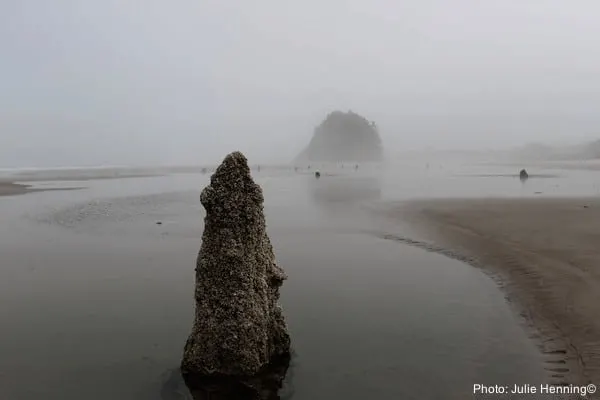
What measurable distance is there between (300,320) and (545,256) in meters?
7.67

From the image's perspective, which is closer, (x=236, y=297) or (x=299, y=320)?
(x=236, y=297)

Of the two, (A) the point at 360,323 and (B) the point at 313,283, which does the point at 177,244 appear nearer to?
(B) the point at 313,283

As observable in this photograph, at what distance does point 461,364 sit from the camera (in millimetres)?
7188

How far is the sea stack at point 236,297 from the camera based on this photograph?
6965 mm

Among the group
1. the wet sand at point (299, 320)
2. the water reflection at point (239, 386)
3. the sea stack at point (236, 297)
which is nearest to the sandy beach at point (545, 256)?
the wet sand at point (299, 320)

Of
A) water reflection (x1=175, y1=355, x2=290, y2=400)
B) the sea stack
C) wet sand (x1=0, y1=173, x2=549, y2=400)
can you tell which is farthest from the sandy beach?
the sea stack

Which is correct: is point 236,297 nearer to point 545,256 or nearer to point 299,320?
point 299,320

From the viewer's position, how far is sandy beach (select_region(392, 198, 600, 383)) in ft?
25.2

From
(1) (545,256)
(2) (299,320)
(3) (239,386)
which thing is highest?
(1) (545,256)

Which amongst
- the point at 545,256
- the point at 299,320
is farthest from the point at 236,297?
the point at 545,256

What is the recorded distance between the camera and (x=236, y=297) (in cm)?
725

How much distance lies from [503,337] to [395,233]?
1080 cm

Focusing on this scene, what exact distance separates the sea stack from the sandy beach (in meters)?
4.39

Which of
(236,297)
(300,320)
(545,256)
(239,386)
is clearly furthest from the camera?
(545,256)
